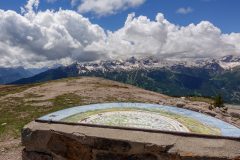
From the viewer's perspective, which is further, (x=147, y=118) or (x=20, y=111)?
(x=20, y=111)

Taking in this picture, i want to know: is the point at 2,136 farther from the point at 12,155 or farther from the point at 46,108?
the point at 46,108

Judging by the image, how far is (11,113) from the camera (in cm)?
2875

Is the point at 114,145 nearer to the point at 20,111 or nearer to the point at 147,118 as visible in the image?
the point at 147,118

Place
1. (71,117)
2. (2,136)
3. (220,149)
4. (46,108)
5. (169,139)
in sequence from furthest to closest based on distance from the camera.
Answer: (46,108)
(2,136)
(71,117)
(169,139)
(220,149)

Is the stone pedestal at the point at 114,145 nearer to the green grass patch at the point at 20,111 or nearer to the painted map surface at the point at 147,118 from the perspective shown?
the painted map surface at the point at 147,118

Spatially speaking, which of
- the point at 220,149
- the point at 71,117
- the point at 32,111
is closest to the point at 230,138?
the point at 220,149

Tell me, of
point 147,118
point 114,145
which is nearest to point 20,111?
point 147,118

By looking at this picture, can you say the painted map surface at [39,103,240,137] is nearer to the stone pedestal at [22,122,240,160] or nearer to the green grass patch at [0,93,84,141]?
the stone pedestal at [22,122,240,160]

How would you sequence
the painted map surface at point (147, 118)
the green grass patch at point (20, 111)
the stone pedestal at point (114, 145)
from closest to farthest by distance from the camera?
1. the stone pedestal at point (114, 145)
2. the painted map surface at point (147, 118)
3. the green grass patch at point (20, 111)

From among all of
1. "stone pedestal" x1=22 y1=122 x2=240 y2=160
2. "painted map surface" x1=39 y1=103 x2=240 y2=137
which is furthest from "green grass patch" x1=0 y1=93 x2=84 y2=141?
"stone pedestal" x1=22 y1=122 x2=240 y2=160

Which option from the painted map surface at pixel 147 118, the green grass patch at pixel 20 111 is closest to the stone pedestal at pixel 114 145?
the painted map surface at pixel 147 118

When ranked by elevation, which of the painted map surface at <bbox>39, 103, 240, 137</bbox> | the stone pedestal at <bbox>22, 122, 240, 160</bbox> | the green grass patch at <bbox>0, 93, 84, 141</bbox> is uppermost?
the painted map surface at <bbox>39, 103, 240, 137</bbox>

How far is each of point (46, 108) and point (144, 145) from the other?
2351 centimetres

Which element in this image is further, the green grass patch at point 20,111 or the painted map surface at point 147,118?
the green grass patch at point 20,111
